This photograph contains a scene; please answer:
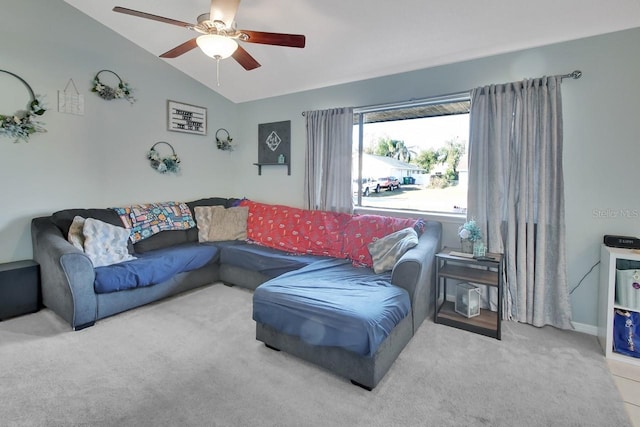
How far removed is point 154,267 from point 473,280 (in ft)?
9.18

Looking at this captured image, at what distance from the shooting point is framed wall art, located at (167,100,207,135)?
4.01 metres

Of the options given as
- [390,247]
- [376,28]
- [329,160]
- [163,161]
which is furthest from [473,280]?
[163,161]

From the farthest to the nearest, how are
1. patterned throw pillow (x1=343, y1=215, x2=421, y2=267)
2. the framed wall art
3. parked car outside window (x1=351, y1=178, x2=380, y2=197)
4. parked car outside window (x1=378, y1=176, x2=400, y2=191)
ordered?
the framed wall art → parked car outside window (x1=351, y1=178, x2=380, y2=197) → parked car outside window (x1=378, y1=176, x2=400, y2=191) → patterned throw pillow (x1=343, y1=215, x2=421, y2=267)

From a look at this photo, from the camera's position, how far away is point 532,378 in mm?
1946

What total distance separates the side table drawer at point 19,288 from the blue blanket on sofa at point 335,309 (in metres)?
2.17

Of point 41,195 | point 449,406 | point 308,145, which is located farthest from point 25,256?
point 449,406

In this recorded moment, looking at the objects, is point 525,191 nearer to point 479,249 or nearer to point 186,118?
point 479,249

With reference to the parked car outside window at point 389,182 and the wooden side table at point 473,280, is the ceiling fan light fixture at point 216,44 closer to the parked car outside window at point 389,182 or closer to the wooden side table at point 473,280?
the parked car outside window at point 389,182

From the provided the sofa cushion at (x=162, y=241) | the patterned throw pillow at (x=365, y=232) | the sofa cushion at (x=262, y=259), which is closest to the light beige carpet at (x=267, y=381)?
the sofa cushion at (x=262, y=259)

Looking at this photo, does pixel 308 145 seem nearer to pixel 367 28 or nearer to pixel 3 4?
pixel 367 28

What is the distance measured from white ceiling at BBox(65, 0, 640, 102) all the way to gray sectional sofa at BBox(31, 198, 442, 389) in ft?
5.40

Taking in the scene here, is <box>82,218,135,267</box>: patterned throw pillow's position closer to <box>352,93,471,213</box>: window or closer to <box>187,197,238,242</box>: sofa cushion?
<box>187,197,238,242</box>: sofa cushion

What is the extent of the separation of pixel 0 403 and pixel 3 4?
10.6 ft

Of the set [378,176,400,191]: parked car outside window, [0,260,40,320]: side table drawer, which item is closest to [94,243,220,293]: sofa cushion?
[0,260,40,320]: side table drawer
